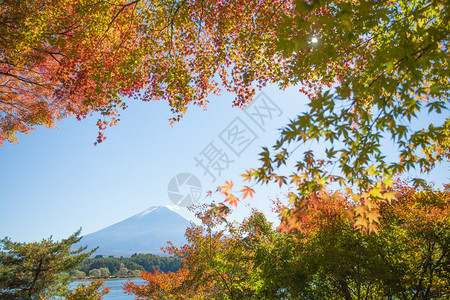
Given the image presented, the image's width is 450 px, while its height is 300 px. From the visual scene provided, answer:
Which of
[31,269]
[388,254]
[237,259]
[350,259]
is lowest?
[388,254]

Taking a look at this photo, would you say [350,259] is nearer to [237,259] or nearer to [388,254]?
[388,254]

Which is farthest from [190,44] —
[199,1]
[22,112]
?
[22,112]

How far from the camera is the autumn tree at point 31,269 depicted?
1036cm

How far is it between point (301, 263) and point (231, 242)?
237 cm

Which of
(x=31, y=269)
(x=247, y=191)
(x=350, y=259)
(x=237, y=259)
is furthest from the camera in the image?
(x=31, y=269)

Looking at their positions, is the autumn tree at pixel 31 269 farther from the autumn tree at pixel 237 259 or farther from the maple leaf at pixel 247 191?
the maple leaf at pixel 247 191

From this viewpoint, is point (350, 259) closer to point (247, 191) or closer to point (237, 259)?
point (237, 259)

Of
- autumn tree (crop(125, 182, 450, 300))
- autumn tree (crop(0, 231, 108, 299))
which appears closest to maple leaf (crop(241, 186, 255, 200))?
autumn tree (crop(125, 182, 450, 300))

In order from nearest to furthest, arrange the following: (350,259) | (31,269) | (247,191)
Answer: (247,191) < (350,259) < (31,269)

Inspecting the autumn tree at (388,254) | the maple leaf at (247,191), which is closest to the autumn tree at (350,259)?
the autumn tree at (388,254)

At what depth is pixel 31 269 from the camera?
419 inches

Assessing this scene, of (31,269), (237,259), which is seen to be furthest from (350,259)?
(31,269)

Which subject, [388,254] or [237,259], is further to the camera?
[237,259]

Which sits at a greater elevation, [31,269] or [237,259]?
[31,269]
